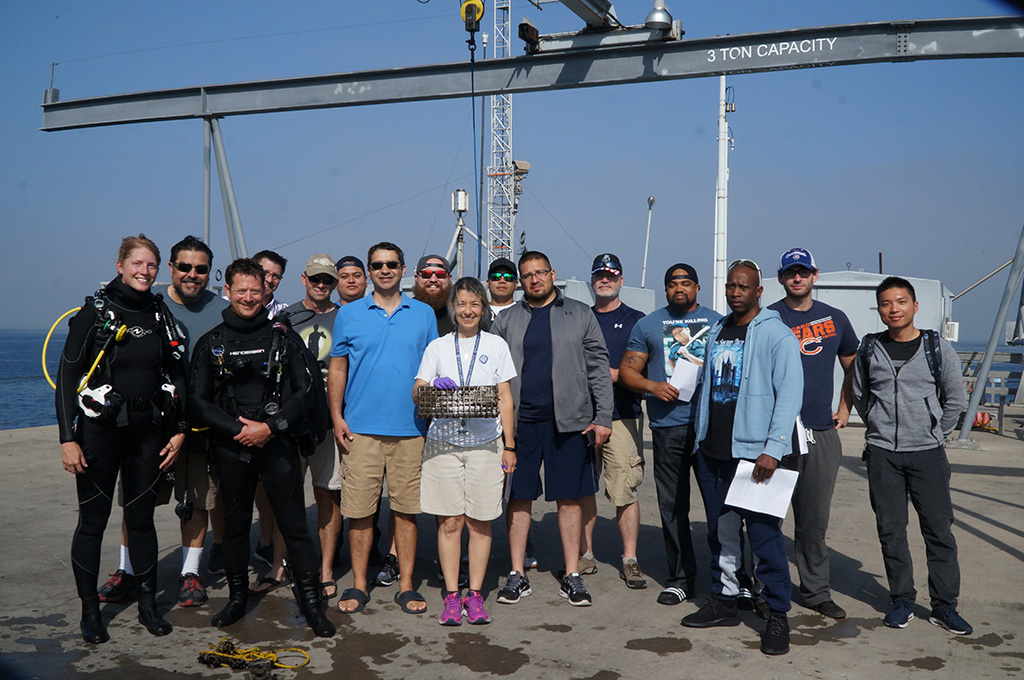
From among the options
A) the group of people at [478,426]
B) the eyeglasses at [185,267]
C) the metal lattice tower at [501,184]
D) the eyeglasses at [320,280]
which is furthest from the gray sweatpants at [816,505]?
the metal lattice tower at [501,184]

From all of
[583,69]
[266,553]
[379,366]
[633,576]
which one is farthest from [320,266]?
[583,69]

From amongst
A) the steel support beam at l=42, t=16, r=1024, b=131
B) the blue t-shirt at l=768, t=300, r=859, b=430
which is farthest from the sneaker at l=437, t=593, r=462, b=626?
the steel support beam at l=42, t=16, r=1024, b=131

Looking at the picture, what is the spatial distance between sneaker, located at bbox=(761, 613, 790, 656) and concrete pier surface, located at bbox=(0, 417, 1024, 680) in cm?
6

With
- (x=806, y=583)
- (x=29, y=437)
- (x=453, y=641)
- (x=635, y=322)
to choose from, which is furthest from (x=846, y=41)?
(x=29, y=437)

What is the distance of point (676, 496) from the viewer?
493cm

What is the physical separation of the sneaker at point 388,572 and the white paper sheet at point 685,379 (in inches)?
91.7

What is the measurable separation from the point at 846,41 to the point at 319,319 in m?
6.62

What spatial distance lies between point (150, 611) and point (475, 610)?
6.05 feet

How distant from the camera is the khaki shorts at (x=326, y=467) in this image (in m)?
4.99

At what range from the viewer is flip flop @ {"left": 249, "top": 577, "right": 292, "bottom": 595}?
4891mm

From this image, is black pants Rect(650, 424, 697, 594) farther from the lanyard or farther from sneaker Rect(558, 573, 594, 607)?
the lanyard

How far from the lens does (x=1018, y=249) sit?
9977mm

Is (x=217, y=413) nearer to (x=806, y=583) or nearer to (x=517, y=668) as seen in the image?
(x=517, y=668)

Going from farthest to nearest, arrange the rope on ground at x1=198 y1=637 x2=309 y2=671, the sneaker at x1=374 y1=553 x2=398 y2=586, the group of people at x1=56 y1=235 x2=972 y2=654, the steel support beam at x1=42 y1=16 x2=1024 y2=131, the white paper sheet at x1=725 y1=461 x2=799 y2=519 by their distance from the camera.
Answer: the steel support beam at x1=42 y1=16 x2=1024 y2=131 < the sneaker at x1=374 y1=553 x2=398 y2=586 < the group of people at x1=56 y1=235 x2=972 y2=654 < the white paper sheet at x1=725 y1=461 x2=799 y2=519 < the rope on ground at x1=198 y1=637 x2=309 y2=671
